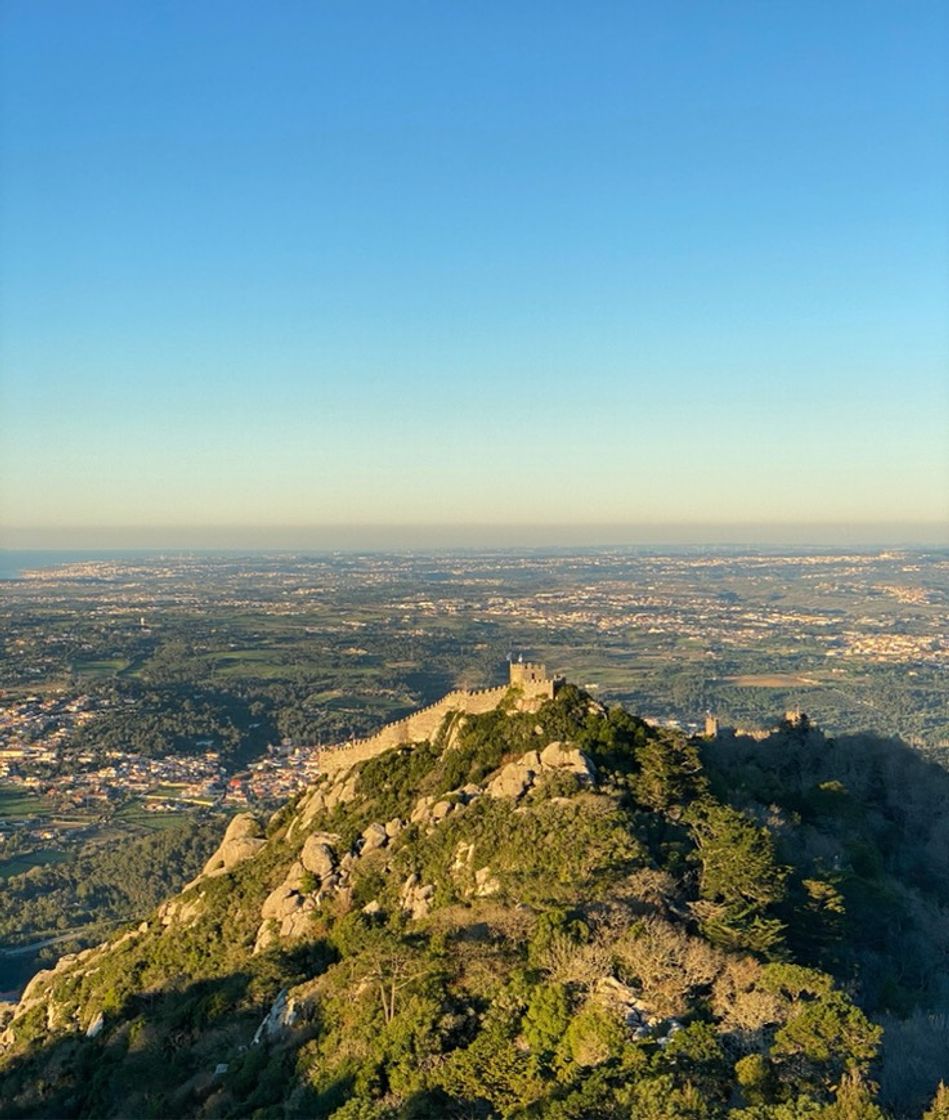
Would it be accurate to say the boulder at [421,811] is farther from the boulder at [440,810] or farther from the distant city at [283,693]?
the distant city at [283,693]

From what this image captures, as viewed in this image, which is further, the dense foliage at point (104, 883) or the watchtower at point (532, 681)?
the dense foliage at point (104, 883)

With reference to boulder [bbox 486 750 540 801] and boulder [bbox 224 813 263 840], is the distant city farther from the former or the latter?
boulder [bbox 486 750 540 801]

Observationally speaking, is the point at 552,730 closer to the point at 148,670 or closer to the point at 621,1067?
the point at 621,1067

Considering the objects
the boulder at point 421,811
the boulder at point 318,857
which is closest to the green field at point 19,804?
the boulder at point 318,857

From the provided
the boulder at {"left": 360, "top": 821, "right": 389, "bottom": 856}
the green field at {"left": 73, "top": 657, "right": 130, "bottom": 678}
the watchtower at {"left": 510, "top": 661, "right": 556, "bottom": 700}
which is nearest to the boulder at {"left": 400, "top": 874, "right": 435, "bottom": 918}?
the boulder at {"left": 360, "top": 821, "right": 389, "bottom": 856}

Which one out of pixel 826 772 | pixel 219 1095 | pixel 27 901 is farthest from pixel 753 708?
pixel 219 1095

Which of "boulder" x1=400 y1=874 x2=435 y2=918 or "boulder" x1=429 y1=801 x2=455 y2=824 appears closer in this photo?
"boulder" x1=400 y1=874 x2=435 y2=918
